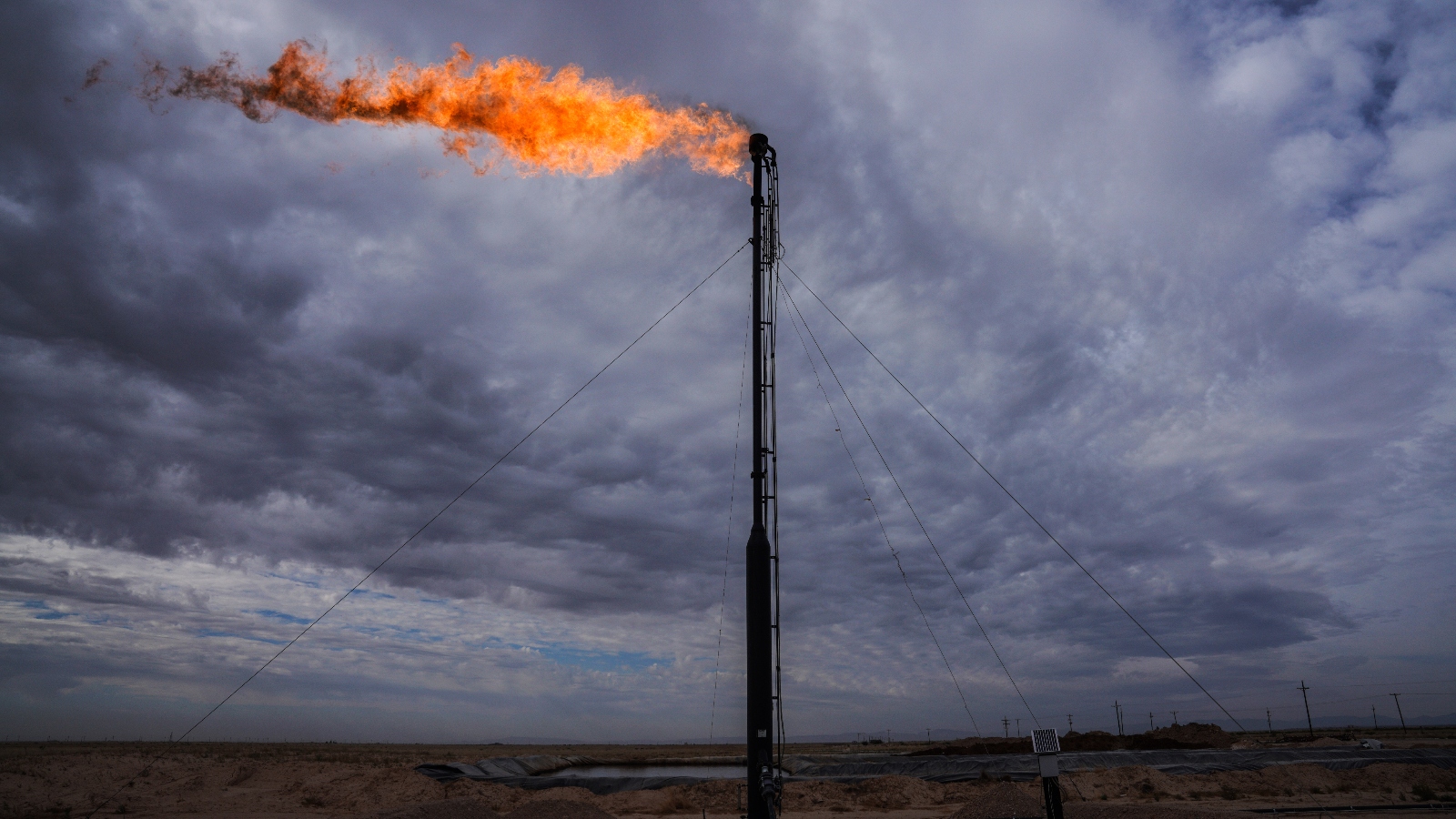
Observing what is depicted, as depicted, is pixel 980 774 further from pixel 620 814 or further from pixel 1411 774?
pixel 1411 774

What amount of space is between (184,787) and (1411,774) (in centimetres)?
5510

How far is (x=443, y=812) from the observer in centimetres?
2003

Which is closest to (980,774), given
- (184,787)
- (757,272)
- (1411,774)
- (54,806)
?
(1411,774)

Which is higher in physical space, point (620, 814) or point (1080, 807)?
point (1080, 807)

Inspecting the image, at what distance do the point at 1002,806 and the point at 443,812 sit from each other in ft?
52.8

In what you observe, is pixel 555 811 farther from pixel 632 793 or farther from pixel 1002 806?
pixel 1002 806

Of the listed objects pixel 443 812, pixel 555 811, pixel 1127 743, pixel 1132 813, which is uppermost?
pixel 1132 813

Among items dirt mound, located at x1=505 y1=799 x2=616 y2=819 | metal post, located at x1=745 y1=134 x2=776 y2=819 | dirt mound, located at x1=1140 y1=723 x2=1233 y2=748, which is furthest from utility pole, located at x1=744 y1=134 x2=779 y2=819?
dirt mound, located at x1=1140 y1=723 x2=1233 y2=748

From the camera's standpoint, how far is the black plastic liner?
33.8m

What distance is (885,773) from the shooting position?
115 feet

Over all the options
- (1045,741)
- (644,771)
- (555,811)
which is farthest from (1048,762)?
(644,771)

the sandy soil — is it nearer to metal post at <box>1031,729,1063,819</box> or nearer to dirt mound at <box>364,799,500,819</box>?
dirt mound at <box>364,799,500,819</box>

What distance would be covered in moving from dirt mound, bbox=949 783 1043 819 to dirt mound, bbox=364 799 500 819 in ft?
46.3

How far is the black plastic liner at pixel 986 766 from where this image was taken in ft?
111
